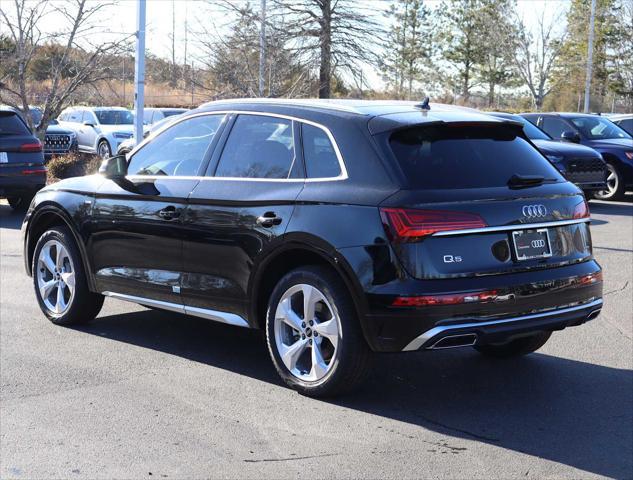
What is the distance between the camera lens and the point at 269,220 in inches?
227

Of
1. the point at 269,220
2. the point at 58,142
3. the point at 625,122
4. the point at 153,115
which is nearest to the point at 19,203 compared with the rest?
the point at 58,142

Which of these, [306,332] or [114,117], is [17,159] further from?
[114,117]

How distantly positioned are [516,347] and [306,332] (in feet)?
5.71

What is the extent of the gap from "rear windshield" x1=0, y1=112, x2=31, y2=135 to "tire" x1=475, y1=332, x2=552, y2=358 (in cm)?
1024

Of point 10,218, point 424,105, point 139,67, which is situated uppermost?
point 139,67

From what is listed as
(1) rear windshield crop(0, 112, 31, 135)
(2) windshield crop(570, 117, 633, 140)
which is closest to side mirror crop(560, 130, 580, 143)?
(2) windshield crop(570, 117, 633, 140)

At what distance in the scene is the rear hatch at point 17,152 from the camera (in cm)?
1467

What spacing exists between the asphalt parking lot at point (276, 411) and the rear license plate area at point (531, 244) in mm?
910

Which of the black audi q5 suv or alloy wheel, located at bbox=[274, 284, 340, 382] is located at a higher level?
the black audi q5 suv

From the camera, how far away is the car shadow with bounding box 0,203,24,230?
14250 millimetres

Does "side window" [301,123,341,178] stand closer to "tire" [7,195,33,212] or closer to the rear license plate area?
the rear license plate area

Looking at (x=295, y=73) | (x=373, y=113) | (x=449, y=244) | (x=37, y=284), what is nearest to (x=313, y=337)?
(x=449, y=244)

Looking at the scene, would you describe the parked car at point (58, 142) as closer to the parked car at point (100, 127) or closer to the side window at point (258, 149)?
the parked car at point (100, 127)

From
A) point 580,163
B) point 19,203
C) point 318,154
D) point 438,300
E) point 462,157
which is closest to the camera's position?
point 438,300
